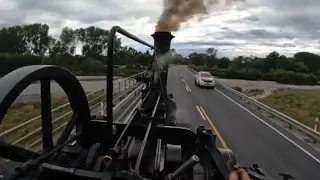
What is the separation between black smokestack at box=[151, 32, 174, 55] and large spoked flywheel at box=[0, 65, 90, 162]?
5.89 meters

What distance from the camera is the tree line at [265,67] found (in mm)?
81875

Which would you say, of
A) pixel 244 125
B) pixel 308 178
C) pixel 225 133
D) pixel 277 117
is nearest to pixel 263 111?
pixel 277 117

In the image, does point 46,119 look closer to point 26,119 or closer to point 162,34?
point 162,34

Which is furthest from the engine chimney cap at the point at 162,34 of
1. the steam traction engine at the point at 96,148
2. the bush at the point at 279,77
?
the bush at the point at 279,77

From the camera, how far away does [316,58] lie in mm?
144625

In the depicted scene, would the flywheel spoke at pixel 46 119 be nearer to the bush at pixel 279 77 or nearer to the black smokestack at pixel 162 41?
the black smokestack at pixel 162 41

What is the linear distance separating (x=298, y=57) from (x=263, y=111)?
434 feet

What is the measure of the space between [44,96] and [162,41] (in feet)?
22.8

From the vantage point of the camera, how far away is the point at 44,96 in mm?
3801

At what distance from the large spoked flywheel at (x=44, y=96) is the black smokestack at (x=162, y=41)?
5.89 m

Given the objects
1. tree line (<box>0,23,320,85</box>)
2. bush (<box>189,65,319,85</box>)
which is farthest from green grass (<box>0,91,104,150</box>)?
bush (<box>189,65,319,85</box>)

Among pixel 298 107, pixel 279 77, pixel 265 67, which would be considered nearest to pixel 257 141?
pixel 298 107

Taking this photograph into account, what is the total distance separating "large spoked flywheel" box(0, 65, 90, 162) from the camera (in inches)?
115

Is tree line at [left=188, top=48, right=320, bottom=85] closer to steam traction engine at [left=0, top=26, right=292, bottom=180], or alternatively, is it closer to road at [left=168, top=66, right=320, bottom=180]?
road at [left=168, top=66, right=320, bottom=180]
